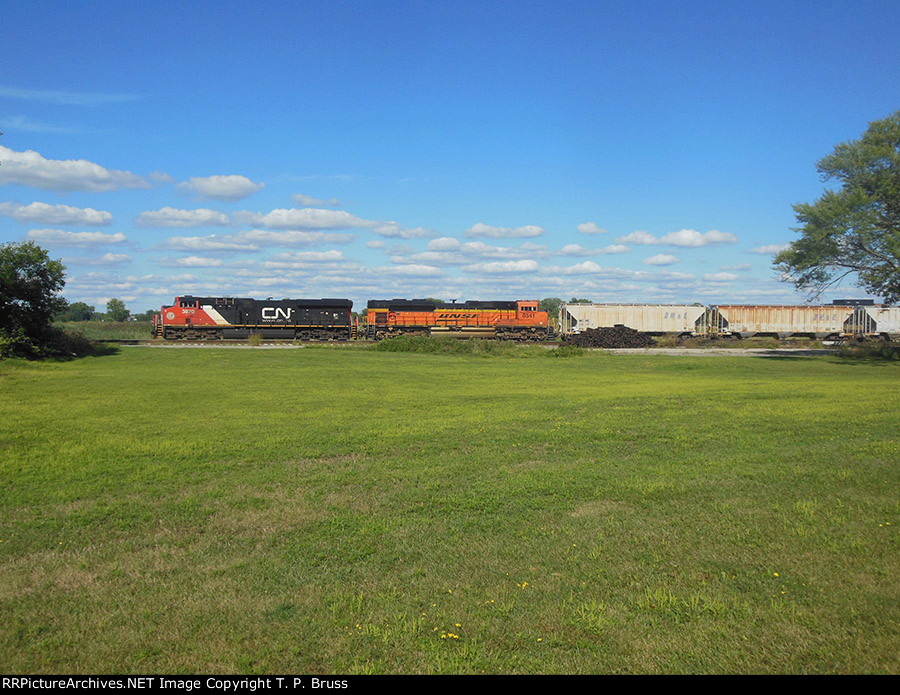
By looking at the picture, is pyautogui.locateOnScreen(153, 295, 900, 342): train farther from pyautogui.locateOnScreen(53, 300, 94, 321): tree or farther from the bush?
pyautogui.locateOnScreen(53, 300, 94, 321): tree

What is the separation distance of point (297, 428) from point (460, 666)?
31.2ft

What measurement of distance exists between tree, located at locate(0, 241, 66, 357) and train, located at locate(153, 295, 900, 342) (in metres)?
19.2

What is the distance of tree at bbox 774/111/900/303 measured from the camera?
3475cm

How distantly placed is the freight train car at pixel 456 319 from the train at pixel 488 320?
90 mm

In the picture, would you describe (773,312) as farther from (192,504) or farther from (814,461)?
(192,504)

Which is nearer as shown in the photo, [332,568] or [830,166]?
[332,568]

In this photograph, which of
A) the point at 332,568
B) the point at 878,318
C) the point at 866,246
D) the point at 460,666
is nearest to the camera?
the point at 460,666

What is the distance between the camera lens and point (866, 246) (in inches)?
1387

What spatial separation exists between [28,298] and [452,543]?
118ft

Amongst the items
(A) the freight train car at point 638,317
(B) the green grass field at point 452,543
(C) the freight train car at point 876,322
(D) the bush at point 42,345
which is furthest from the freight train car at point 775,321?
(D) the bush at point 42,345

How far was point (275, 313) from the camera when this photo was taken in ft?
185

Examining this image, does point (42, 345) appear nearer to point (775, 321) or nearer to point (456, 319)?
point (456, 319)

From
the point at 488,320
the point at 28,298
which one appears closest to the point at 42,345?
A: the point at 28,298
